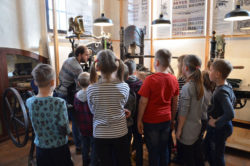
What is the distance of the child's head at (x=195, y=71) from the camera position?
170 centimetres

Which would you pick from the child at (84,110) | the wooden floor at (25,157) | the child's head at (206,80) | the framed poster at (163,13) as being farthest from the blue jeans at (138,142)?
the framed poster at (163,13)

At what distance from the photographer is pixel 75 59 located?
2408mm

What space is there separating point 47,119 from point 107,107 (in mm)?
454

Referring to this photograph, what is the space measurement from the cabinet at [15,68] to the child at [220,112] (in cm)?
291

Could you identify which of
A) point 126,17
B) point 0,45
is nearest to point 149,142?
point 0,45

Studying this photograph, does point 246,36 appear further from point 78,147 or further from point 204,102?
point 78,147

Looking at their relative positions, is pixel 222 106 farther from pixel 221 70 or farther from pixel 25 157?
pixel 25 157

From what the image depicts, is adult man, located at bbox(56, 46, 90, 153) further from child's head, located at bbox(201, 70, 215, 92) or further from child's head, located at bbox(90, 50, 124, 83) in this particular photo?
child's head, located at bbox(201, 70, 215, 92)

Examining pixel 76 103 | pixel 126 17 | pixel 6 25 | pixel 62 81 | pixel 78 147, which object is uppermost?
pixel 126 17

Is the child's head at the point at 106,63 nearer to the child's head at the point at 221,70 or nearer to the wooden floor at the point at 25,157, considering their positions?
the child's head at the point at 221,70

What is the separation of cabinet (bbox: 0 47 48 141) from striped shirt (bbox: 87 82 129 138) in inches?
89.1

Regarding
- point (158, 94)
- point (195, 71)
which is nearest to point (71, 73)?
point (158, 94)

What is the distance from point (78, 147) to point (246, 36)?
3.48 meters

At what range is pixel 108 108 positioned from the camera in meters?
1.45
